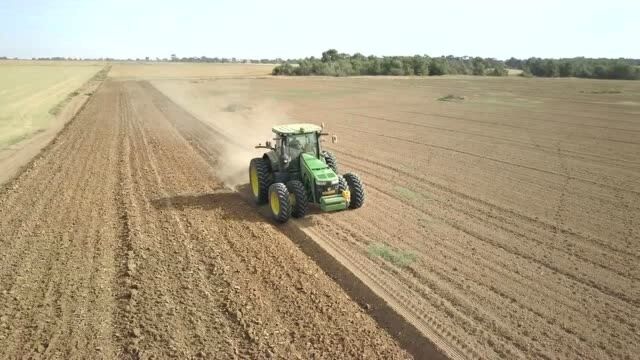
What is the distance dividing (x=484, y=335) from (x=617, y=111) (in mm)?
29473

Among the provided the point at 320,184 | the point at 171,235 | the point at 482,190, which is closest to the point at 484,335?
the point at 320,184

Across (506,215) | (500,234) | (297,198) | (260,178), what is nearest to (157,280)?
(297,198)

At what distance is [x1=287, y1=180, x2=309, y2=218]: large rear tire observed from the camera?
32.4 feet

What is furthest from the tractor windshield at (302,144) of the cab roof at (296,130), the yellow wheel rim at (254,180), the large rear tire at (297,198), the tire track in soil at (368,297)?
the tire track in soil at (368,297)

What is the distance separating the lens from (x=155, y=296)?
7148mm

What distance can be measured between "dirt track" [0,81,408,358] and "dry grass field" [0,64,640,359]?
0.03 meters

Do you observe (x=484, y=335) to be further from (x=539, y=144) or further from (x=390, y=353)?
(x=539, y=144)

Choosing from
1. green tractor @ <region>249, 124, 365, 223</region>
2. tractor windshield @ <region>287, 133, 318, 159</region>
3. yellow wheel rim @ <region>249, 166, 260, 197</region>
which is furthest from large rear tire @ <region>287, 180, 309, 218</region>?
yellow wheel rim @ <region>249, 166, 260, 197</region>

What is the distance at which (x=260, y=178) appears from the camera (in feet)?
36.1

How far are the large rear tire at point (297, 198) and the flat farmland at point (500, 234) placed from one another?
342 millimetres

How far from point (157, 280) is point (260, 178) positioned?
156 inches

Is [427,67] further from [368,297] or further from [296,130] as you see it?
[368,297]

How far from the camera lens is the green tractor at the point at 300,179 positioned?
32.2ft

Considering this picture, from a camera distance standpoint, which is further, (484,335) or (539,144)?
(539,144)
